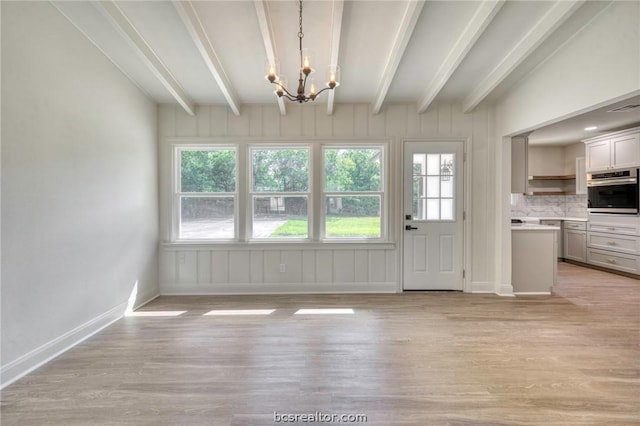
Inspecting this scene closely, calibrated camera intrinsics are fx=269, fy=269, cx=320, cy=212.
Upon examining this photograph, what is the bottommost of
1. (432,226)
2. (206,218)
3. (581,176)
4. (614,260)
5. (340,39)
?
(614,260)

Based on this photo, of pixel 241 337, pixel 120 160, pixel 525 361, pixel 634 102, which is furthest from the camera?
pixel 634 102

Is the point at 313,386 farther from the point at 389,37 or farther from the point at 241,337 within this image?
the point at 389,37

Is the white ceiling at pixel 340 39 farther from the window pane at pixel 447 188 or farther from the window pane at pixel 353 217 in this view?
the window pane at pixel 353 217

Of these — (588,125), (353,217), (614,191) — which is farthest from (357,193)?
(614,191)

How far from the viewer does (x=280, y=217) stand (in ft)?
12.8

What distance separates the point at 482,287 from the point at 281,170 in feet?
10.8

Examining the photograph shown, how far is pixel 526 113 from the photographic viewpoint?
3.17 m

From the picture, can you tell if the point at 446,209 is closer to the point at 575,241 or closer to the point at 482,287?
the point at 482,287

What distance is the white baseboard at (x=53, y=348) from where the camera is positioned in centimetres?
191

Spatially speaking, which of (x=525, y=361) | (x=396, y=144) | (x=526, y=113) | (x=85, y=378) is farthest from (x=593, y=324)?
(x=85, y=378)

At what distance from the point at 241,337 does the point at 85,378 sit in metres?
1.13

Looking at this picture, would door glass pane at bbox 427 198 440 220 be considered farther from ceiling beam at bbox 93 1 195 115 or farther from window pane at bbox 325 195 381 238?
ceiling beam at bbox 93 1 195 115

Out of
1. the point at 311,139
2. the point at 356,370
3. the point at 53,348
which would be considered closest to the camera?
the point at 356,370

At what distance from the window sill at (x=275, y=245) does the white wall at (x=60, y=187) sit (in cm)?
63
